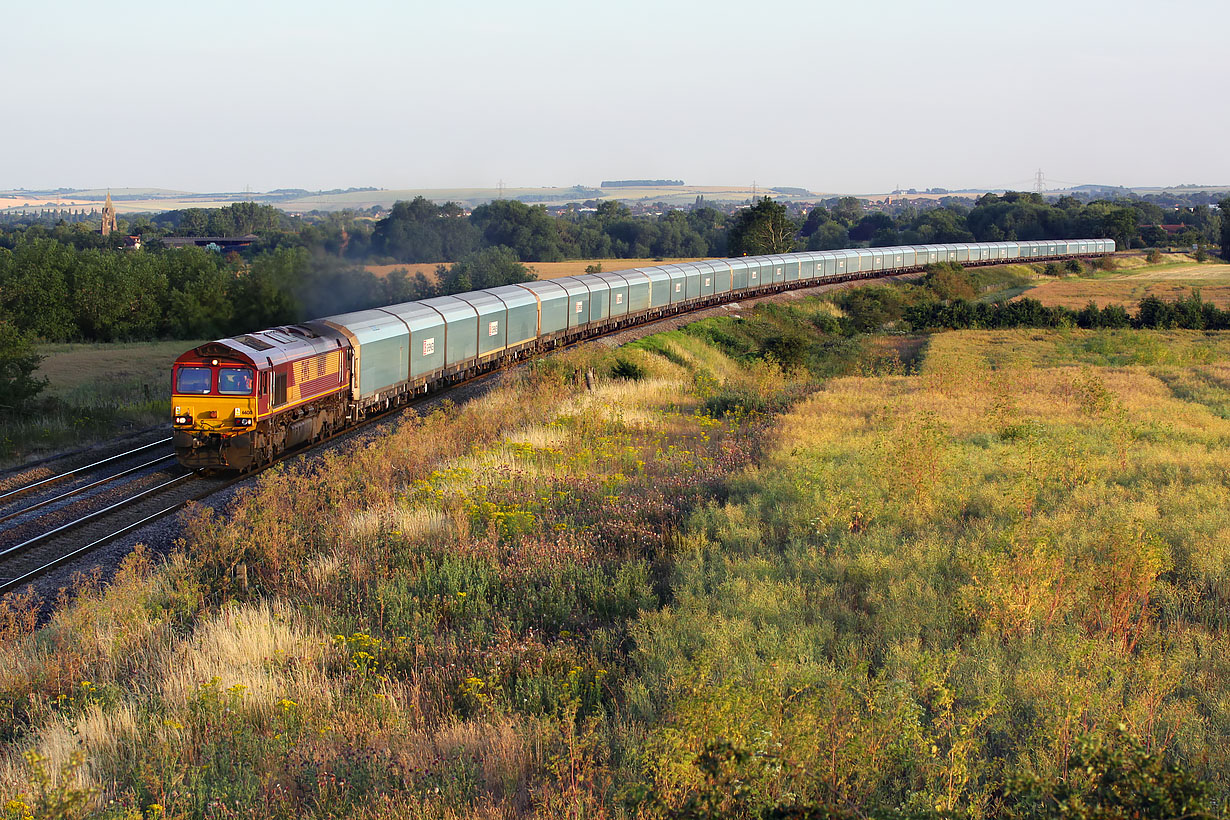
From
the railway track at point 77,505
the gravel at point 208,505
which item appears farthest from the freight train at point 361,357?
the railway track at point 77,505

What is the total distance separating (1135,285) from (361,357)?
259 ft

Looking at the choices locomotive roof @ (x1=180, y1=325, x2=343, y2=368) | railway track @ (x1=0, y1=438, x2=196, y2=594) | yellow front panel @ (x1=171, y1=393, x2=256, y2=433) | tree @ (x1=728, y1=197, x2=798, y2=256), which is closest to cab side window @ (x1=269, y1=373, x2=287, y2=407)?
locomotive roof @ (x1=180, y1=325, x2=343, y2=368)

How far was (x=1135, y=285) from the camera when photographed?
260 ft

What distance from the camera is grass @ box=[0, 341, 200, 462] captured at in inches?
912

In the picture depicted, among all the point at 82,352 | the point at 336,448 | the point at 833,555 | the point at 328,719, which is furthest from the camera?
the point at 82,352

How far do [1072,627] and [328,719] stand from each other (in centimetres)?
757

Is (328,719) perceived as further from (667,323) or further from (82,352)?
(82,352)

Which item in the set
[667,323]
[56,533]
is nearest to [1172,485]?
[56,533]

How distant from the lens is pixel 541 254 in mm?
119625

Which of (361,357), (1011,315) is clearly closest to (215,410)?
(361,357)

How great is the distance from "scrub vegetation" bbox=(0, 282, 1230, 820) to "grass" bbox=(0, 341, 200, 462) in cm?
967

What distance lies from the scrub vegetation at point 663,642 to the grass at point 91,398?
967 cm

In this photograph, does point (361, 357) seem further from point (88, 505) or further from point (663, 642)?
point (663, 642)

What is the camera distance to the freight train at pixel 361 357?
19016mm
